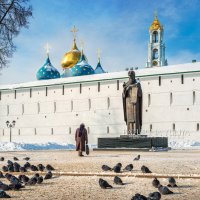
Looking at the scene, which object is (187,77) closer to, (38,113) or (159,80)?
(159,80)

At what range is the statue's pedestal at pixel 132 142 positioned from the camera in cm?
1652

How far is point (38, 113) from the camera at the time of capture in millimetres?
36969

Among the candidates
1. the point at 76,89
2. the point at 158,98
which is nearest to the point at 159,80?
the point at 158,98

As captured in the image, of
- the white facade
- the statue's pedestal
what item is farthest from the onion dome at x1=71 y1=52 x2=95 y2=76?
the statue's pedestal

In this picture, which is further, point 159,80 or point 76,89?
point 76,89

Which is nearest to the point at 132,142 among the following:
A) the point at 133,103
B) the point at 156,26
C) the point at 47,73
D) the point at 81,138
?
the point at 133,103

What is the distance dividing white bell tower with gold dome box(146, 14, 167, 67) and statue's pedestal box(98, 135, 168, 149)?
3331 centimetres

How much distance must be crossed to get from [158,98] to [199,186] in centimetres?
2594

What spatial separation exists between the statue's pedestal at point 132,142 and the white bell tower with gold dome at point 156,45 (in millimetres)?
33308

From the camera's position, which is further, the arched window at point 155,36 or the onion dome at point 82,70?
the arched window at point 155,36

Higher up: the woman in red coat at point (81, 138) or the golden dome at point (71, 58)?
the golden dome at point (71, 58)

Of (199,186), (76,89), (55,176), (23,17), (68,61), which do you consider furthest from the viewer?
(68,61)

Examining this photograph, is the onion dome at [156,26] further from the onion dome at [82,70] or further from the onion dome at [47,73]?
the onion dome at [47,73]

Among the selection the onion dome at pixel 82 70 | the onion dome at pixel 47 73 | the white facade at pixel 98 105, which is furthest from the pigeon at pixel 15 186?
the onion dome at pixel 47 73
